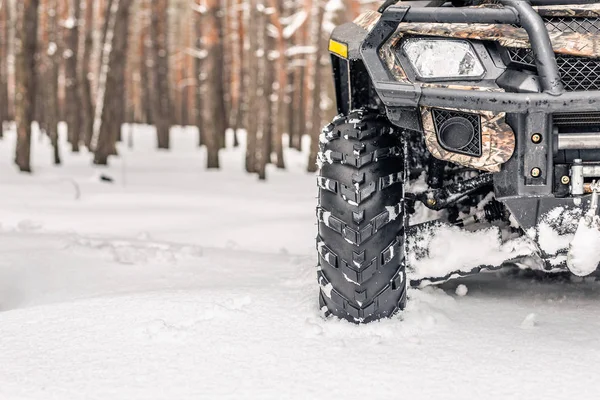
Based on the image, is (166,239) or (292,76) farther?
(292,76)

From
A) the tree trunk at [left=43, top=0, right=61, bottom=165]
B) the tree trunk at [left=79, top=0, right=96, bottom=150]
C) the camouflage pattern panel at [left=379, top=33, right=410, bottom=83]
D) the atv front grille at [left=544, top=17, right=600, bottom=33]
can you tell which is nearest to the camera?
the atv front grille at [left=544, top=17, right=600, bottom=33]

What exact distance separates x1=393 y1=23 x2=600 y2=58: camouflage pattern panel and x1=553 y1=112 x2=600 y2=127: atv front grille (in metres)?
0.24

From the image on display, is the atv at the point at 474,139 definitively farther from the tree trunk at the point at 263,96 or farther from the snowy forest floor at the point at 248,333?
the tree trunk at the point at 263,96

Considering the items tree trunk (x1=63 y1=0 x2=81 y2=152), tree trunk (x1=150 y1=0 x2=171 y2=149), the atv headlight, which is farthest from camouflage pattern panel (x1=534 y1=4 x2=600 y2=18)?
tree trunk (x1=63 y1=0 x2=81 y2=152)

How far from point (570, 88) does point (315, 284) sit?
65.1 inches

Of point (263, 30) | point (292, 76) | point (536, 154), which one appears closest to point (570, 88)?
point (536, 154)

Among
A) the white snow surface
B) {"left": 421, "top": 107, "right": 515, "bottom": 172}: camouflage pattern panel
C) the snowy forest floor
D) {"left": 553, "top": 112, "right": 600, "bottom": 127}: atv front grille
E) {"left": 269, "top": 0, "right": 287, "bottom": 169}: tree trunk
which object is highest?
{"left": 553, "top": 112, "right": 600, "bottom": 127}: atv front grille

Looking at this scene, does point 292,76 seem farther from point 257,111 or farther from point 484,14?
point 484,14

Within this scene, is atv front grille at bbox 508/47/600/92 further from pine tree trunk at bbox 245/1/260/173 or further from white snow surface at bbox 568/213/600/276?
pine tree trunk at bbox 245/1/260/173

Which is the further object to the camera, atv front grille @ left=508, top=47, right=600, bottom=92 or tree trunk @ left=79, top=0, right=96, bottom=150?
tree trunk @ left=79, top=0, right=96, bottom=150

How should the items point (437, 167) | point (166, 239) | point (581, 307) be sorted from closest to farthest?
point (581, 307)
point (437, 167)
point (166, 239)

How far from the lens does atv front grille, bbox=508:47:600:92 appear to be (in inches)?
98.0

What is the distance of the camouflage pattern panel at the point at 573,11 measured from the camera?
8.27 feet

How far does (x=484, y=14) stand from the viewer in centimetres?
249
